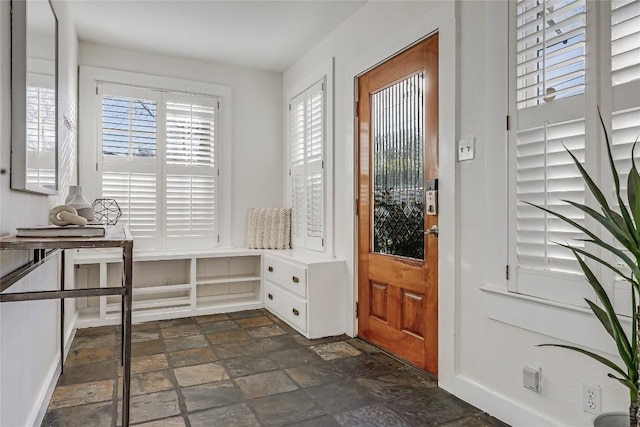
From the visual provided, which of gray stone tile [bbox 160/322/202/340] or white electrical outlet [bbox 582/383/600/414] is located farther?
gray stone tile [bbox 160/322/202/340]

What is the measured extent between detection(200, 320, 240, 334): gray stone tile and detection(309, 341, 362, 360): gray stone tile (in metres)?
0.92

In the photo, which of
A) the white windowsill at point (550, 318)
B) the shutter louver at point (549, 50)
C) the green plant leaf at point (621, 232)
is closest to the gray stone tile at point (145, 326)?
the white windowsill at point (550, 318)

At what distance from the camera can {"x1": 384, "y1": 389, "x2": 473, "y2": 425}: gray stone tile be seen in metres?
2.04

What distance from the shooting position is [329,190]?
370 centimetres

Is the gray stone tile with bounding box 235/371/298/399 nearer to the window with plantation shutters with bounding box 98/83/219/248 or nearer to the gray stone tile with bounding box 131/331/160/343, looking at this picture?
the gray stone tile with bounding box 131/331/160/343

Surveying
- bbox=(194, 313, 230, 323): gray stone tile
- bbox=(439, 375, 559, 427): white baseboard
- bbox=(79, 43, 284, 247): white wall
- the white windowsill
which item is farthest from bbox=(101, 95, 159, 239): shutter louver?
the white windowsill

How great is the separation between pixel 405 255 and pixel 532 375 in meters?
1.10

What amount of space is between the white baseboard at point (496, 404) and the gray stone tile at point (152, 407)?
152cm

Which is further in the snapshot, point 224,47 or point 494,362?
point 224,47

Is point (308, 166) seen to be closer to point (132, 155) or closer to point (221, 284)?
point (221, 284)

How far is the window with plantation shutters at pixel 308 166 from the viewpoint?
3.86 m

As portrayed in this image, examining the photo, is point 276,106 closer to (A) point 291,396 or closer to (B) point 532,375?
(A) point 291,396

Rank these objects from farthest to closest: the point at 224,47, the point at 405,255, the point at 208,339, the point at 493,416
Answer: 1. the point at 224,47
2. the point at 208,339
3. the point at 405,255
4. the point at 493,416

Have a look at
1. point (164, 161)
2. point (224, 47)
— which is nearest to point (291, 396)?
point (164, 161)
